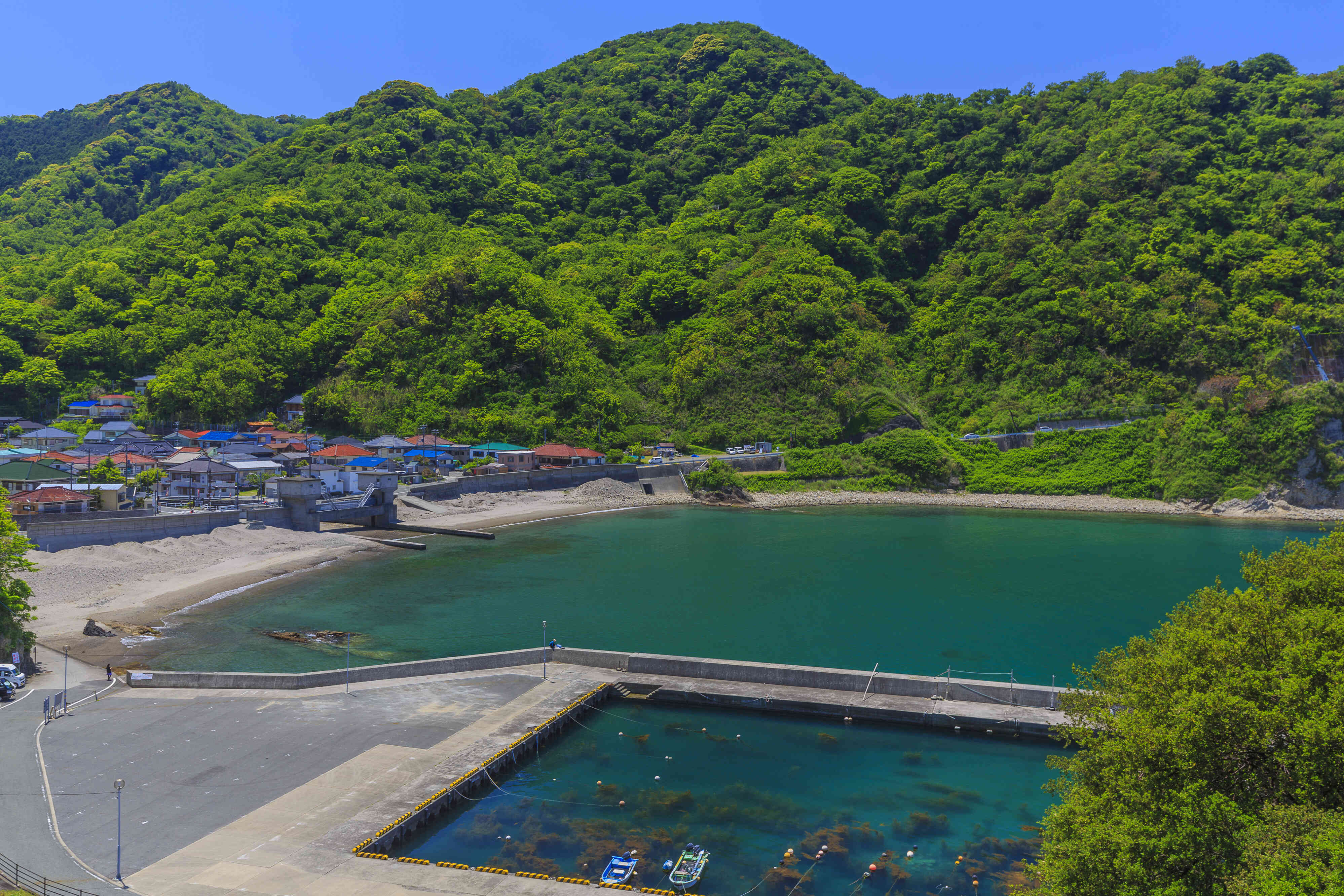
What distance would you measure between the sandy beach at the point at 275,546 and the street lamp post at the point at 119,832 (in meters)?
16.5

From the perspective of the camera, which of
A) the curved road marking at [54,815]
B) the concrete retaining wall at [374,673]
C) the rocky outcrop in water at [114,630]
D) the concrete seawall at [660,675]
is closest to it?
the curved road marking at [54,815]

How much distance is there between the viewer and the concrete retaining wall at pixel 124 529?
45.5 meters

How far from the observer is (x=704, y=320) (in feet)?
355

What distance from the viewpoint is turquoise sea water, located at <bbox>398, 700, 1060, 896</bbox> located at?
767 inches

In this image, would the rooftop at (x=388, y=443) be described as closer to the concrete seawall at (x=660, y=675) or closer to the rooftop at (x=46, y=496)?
the rooftop at (x=46, y=496)

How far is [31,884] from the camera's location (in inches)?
634

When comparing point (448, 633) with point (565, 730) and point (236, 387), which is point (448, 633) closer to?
point (565, 730)

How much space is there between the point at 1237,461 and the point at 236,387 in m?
98.3

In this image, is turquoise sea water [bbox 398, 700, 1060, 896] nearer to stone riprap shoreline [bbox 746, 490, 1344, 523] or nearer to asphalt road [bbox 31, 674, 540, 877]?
asphalt road [bbox 31, 674, 540, 877]

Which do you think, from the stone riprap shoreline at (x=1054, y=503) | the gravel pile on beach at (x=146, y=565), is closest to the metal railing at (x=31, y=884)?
the gravel pile on beach at (x=146, y=565)

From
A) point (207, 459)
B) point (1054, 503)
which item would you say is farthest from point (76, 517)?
point (1054, 503)

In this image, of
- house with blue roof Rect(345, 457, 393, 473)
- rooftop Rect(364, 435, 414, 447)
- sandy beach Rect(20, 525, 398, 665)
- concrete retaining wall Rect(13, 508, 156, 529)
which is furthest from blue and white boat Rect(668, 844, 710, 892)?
rooftop Rect(364, 435, 414, 447)

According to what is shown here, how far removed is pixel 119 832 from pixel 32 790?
473cm

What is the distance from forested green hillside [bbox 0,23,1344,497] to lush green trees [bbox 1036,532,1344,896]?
7293 cm
